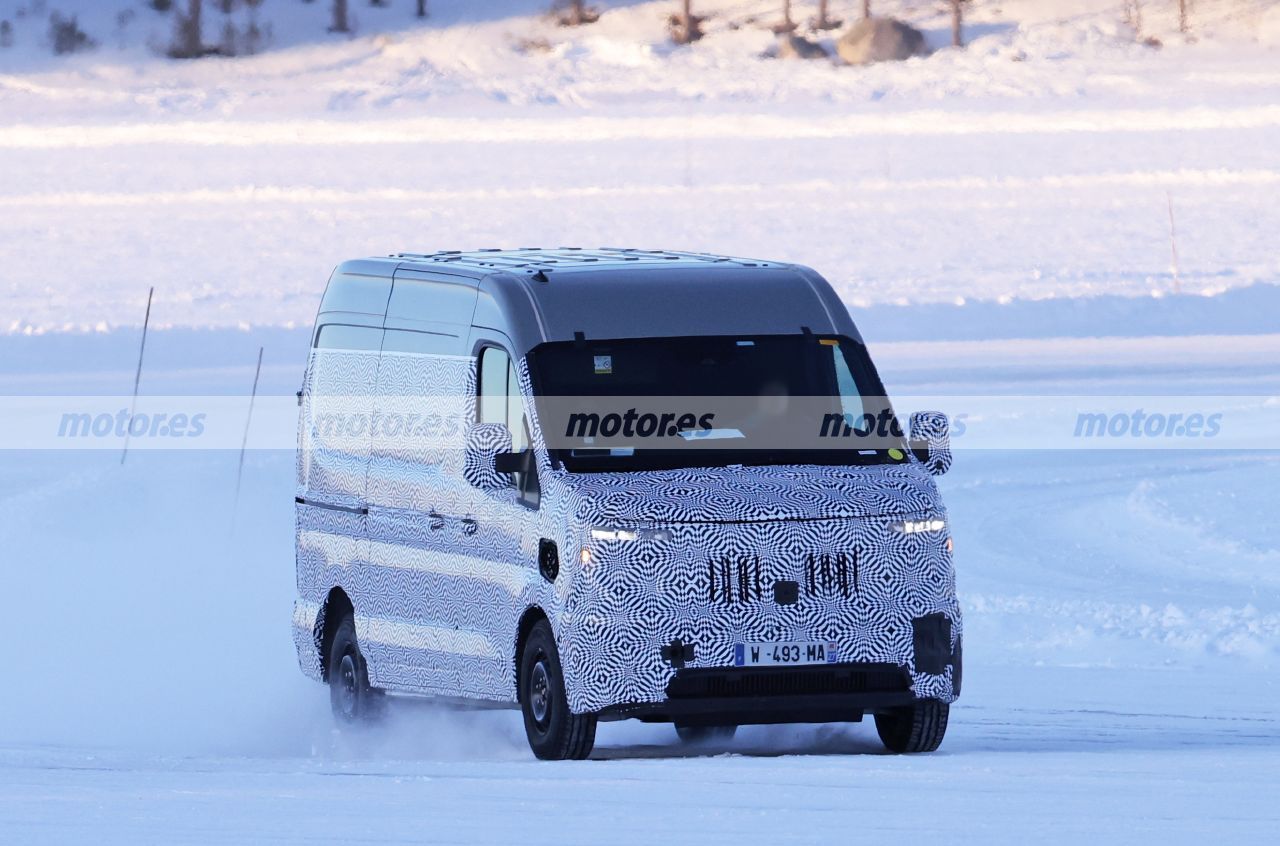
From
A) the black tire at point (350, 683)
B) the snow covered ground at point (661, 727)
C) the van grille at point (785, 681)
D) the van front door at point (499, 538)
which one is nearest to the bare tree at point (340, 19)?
the snow covered ground at point (661, 727)

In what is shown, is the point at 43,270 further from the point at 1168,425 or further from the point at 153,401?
the point at 1168,425

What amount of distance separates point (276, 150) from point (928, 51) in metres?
31.7

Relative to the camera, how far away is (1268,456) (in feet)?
63.5

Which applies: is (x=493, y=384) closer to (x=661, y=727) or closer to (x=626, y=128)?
(x=661, y=727)

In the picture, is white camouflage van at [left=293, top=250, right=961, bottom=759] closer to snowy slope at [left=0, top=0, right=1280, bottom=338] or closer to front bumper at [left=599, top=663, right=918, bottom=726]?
front bumper at [left=599, top=663, right=918, bottom=726]

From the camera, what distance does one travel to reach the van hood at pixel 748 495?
30.5 ft

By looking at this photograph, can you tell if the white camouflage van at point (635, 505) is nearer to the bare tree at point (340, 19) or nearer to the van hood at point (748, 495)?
the van hood at point (748, 495)

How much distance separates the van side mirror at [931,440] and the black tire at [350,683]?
2815 millimetres

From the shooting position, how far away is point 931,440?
10.3 metres

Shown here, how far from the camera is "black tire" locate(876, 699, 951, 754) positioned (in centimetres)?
984

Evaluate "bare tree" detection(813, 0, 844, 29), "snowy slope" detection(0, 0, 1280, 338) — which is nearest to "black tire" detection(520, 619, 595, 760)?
"snowy slope" detection(0, 0, 1280, 338)

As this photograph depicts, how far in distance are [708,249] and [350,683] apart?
22.4 m

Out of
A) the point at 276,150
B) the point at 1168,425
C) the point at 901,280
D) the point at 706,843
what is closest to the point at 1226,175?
the point at 901,280

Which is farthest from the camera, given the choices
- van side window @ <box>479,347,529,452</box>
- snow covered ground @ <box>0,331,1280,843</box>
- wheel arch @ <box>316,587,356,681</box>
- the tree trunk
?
the tree trunk
